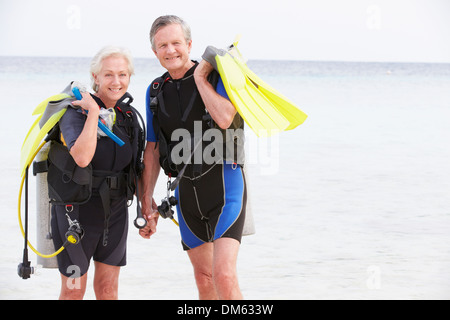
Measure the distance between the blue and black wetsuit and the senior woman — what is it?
198mm

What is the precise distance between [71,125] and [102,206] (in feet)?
1.44

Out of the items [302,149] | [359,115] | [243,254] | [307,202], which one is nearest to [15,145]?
[302,149]

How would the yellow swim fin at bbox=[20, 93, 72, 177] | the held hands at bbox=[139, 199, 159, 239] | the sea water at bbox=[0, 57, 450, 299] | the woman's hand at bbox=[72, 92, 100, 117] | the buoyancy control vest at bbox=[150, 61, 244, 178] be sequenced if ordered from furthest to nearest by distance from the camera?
the sea water at bbox=[0, 57, 450, 299] → the held hands at bbox=[139, 199, 159, 239] → the buoyancy control vest at bbox=[150, 61, 244, 178] → the yellow swim fin at bbox=[20, 93, 72, 177] → the woman's hand at bbox=[72, 92, 100, 117]

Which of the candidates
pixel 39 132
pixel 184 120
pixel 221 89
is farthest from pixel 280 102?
pixel 39 132

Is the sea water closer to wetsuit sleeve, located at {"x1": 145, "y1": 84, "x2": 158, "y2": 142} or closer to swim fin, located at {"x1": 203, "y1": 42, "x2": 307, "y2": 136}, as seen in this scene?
wetsuit sleeve, located at {"x1": 145, "y1": 84, "x2": 158, "y2": 142}

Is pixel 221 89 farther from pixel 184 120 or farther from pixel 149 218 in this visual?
pixel 149 218

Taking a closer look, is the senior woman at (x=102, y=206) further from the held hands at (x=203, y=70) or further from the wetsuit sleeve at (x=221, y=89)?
the wetsuit sleeve at (x=221, y=89)

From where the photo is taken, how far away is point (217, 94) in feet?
10.2

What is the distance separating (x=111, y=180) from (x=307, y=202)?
14.7 ft

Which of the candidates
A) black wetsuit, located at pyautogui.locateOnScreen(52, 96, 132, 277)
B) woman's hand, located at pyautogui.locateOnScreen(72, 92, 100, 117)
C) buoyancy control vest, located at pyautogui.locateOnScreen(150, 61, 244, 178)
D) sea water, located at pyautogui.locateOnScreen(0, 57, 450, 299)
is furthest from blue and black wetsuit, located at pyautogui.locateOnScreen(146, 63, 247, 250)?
sea water, located at pyautogui.locateOnScreen(0, 57, 450, 299)

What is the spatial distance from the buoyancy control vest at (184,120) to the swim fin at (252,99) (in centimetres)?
10

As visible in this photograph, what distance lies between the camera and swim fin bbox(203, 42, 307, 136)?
3.06m

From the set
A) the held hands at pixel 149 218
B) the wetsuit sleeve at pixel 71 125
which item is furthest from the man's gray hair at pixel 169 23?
the held hands at pixel 149 218

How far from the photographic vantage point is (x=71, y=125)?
3037 millimetres
